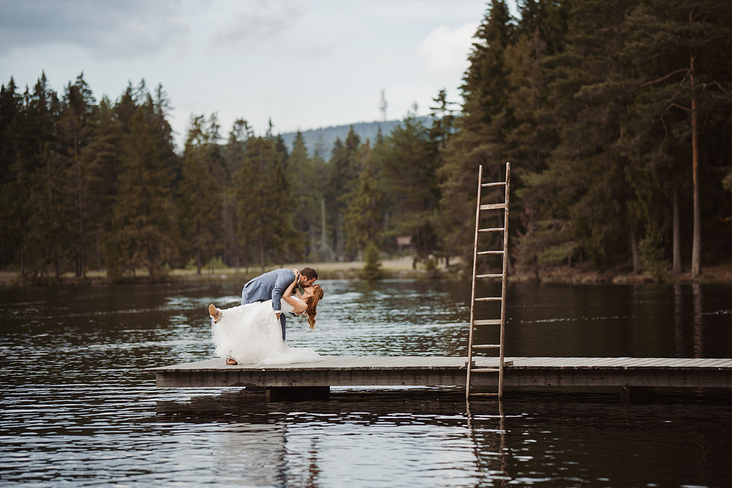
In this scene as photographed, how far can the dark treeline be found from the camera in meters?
46.9

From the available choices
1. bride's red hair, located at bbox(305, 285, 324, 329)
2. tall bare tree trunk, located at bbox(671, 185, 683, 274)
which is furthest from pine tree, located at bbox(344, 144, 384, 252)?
bride's red hair, located at bbox(305, 285, 324, 329)

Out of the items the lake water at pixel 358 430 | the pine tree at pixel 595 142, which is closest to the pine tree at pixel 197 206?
the pine tree at pixel 595 142

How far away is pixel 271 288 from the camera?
14.0 metres

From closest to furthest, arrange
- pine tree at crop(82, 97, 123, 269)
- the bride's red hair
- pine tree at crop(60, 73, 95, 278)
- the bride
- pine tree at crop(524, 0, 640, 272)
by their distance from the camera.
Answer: the bride's red hair, the bride, pine tree at crop(524, 0, 640, 272), pine tree at crop(60, 73, 95, 278), pine tree at crop(82, 97, 123, 269)

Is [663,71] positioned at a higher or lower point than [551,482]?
higher

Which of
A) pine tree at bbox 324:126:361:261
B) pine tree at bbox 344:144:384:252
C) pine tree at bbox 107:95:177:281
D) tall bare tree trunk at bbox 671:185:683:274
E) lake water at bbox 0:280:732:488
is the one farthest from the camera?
pine tree at bbox 324:126:361:261

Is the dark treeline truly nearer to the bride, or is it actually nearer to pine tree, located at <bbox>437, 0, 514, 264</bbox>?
pine tree, located at <bbox>437, 0, 514, 264</bbox>

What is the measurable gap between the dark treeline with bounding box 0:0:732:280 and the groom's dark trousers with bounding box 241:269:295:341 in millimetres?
34491

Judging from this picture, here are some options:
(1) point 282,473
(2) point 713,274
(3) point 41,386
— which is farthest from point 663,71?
(1) point 282,473

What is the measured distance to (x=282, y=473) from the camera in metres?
9.38

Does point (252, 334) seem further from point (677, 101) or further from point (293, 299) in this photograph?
point (677, 101)

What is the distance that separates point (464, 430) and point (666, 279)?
134 feet

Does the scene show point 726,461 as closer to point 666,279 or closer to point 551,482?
point 551,482

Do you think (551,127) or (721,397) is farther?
(551,127)
